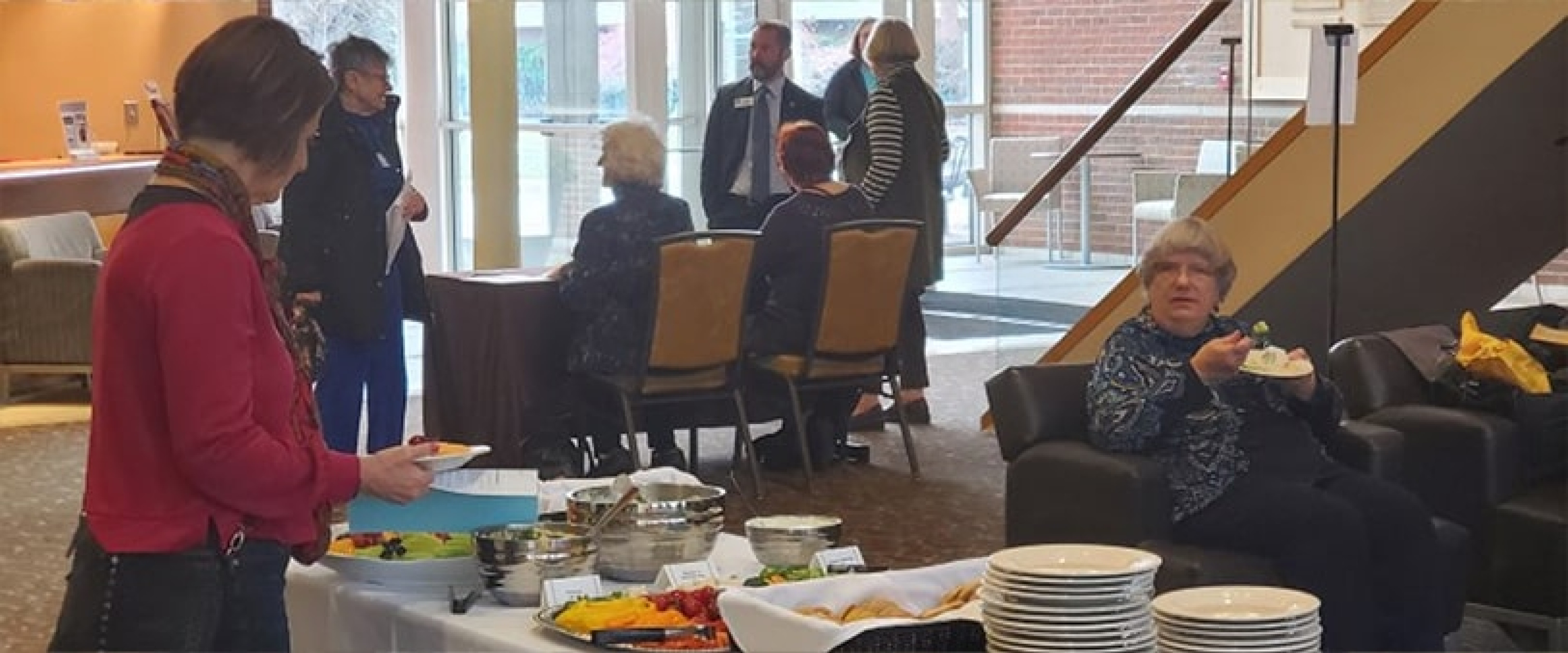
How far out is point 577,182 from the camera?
42.1 feet

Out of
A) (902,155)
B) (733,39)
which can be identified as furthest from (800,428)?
(733,39)

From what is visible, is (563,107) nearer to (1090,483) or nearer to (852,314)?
(852,314)

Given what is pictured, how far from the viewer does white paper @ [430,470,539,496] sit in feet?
11.4

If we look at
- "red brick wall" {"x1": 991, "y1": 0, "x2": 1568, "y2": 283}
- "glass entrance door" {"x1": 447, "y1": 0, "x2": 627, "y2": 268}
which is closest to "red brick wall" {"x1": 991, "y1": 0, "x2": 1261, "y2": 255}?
"red brick wall" {"x1": 991, "y1": 0, "x2": 1568, "y2": 283}

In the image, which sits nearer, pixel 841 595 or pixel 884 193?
pixel 841 595

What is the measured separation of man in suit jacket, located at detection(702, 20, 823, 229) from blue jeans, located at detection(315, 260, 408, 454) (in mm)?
2144

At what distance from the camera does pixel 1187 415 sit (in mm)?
4648

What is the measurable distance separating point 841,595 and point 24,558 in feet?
13.1

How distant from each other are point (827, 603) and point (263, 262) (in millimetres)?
878

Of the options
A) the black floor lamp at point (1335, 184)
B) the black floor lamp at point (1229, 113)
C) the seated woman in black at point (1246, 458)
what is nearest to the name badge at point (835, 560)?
the seated woman in black at point (1246, 458)

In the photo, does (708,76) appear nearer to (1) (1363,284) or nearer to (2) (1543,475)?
(1) (1363,284)

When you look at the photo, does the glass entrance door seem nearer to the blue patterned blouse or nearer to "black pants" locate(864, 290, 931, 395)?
"black pants" locate(864, 290, 931, 395)

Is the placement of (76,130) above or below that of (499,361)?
above

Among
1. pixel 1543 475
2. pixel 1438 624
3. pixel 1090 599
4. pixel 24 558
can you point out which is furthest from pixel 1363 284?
pixel 1090 599
